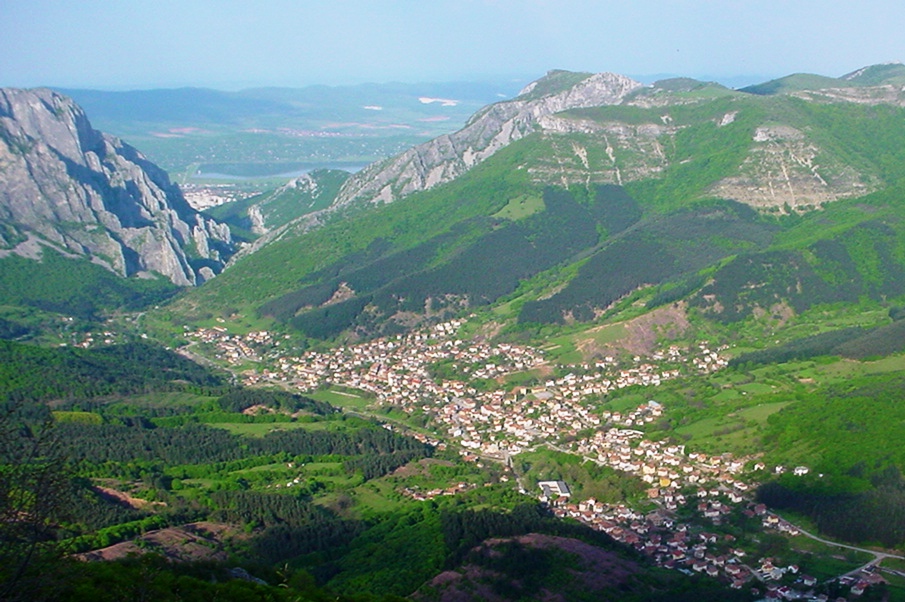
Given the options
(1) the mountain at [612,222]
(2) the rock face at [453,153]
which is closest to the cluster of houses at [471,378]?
(1) the mountain at [612,222]

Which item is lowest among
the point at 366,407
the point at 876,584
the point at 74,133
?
the point at 366,407

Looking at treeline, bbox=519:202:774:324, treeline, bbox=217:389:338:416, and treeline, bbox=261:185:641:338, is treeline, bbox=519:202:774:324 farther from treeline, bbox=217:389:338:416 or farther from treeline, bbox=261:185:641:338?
treeline, bbox=217:389:338:416

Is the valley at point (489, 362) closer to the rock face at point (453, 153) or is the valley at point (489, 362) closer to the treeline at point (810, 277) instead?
the treeline at point (810, 277)

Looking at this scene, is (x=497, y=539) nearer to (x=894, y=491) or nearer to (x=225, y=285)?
(x=894, y=491)

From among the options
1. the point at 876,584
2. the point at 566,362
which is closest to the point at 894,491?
the point at 876,584

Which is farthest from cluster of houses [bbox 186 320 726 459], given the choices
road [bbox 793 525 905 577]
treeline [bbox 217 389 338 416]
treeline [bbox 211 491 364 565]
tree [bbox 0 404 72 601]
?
tree [bbox 0 404 72 601]
